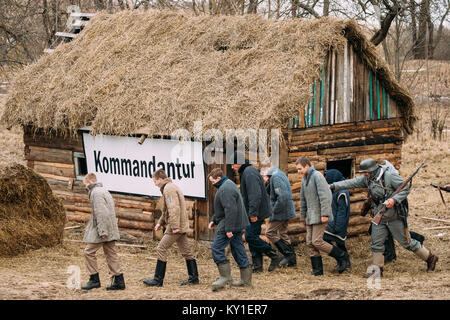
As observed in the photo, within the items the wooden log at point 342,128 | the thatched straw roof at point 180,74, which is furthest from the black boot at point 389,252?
the thatched straw roof at point 180,74

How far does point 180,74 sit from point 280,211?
414cm

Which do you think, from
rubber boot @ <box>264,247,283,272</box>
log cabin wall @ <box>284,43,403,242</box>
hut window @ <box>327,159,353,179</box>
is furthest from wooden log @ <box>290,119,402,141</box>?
rubber boot @ <box>264,247,283,272</box>

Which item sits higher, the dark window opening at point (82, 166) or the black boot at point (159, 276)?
the dark window opening at point (82, 166)

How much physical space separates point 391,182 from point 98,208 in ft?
14.7

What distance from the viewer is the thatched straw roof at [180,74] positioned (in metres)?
12.3

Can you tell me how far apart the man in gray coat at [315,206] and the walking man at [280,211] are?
0.45m

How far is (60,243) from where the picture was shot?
12633 mm

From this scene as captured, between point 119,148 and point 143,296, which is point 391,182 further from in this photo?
point 119,148

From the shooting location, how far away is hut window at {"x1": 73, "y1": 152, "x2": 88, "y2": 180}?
14.7 meters

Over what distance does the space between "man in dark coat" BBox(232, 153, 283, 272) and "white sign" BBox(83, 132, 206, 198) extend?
68.4 inches

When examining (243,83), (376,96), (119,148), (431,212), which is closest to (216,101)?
(243,83)

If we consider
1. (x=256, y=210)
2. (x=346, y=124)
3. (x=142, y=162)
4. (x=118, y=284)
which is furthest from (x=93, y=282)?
(x=346, y=124)
